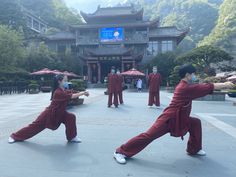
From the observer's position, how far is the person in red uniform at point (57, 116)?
547cm

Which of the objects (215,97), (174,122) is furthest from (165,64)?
(174,122)

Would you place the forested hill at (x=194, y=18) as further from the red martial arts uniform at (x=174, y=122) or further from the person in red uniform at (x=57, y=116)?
the red martial arts uniform at (x=174, y=122)

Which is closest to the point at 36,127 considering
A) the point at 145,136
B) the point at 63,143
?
the point at 63,143

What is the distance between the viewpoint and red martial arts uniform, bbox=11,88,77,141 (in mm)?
5473

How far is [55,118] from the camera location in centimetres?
551

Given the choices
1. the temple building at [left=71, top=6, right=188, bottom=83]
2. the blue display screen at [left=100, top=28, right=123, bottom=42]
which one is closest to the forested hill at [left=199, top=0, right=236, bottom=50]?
the temple building at [left=71, top=6, right=188, bottom=83]

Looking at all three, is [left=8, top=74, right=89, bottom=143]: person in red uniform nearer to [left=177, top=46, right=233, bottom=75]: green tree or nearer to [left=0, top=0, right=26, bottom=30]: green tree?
[left=177, top=46, right=233, bottom=75]: green tree

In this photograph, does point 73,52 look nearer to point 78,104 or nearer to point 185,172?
point 78,104

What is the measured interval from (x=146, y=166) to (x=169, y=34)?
38.2 m

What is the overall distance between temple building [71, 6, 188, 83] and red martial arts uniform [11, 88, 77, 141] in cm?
3339

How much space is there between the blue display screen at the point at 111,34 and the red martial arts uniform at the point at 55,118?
36322 mm

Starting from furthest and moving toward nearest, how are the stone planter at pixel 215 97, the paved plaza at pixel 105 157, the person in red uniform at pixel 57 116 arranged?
the stone planter at pixel 215 97 → the person in red uniform at pixel 57 116 → the paved plaza at pixel 105 157

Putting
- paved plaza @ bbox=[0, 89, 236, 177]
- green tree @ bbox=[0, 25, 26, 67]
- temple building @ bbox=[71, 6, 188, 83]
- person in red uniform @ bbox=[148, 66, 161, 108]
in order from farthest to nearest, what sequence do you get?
temple building @ bbox=[71, 6, 188, 83]
green tree @ bbox=[0, 25, 26, 67]
person in red uniform @ bbox=[148, 66, 161, 108]
paved plaza @ bbox=[0, 89, 236, 177]

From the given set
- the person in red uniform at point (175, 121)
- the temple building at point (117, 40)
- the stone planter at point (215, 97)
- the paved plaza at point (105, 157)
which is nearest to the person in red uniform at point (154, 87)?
the paved plaza at point (105, 157)
